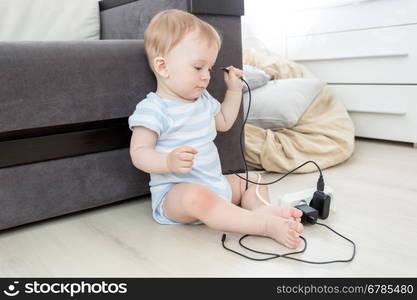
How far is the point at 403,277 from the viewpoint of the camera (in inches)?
29.2

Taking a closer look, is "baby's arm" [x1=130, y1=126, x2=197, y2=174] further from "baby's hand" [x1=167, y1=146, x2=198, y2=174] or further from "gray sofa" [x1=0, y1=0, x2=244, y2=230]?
"gray sofa" [x1=0, y1=0, x2=244, y2=230]

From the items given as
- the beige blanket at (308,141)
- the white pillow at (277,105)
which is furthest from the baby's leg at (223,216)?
the white pillow at (277,105)

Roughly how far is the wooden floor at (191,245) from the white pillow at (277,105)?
404 mm

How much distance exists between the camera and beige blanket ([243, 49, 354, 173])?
4.70ft

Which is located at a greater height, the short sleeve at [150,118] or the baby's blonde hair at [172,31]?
the baby's blonde hair at [172,31]

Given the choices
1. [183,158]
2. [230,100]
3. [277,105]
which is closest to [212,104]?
[230,100]

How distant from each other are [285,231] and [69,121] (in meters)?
0.58

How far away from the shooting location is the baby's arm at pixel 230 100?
112cm

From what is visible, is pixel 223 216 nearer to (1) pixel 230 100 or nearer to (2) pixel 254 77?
(1) pixel 230 100

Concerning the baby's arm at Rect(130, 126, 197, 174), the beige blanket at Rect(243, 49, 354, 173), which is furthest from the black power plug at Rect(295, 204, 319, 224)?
the beige blanket at Rect(243, 49, 354, 173)

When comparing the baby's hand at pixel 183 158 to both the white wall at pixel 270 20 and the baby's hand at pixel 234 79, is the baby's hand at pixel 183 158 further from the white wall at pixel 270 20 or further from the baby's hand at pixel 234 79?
the white wall at pixel 270 20

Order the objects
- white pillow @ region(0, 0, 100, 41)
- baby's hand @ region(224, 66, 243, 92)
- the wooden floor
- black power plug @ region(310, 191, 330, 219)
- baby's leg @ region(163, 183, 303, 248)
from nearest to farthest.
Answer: the wooden floor, baby's leg @ region(163, 183, 303, 248), black power plug @ region(310, 191, 330, 219), baby's hand @ region(224, 66, 243, 92), white pillow @ region(0, 0, 100, 41)

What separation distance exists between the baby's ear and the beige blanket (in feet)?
1.86

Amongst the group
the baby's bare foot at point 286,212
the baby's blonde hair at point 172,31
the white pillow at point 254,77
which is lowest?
the baby's bare foot at point 286,212
